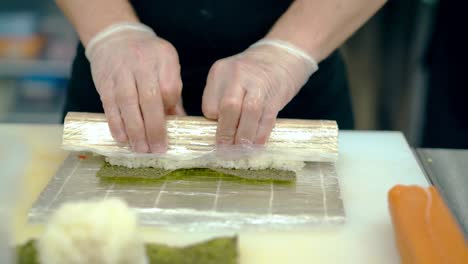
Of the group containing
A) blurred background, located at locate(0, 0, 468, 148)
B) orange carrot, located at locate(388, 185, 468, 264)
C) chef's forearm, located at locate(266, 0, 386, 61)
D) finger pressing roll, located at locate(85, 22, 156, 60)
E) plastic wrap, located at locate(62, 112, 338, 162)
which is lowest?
blurred background, located at locate(0, 0, 468, 148)

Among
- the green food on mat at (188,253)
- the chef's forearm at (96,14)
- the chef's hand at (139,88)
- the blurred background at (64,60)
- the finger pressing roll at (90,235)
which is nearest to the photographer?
the finger pressing roll at (90,235)

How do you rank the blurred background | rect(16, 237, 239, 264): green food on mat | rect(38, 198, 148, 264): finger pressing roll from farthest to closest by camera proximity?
the blurred background
rect(16, 237, 239, 264): green food on mat
rect(38, 198, 148, 264): finger pressing roll

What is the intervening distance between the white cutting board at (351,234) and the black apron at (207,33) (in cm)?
23

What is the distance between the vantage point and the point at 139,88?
747 mm

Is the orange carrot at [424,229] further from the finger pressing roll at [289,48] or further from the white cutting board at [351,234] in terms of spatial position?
the finger pressing roll at [289,48]

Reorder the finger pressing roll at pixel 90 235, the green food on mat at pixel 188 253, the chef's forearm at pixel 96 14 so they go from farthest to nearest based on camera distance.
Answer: the chef's forearm at pixel 96 14
the green food on mat at pixel 188 253
the finger pressing roll at pixel 90 235

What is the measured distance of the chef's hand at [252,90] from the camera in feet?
2.39

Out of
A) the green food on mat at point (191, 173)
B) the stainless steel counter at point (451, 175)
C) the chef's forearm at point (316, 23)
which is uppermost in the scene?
the chef's forearm at point (316, 23)

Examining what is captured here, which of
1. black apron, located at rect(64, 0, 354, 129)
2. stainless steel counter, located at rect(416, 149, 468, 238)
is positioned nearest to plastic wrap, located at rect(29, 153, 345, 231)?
stainless steel counter, located at rect(416, 149, 468, 238)

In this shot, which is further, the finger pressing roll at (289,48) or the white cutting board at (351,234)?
the finger pressing roll at (289,48)

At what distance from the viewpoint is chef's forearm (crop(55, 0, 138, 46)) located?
86 cm

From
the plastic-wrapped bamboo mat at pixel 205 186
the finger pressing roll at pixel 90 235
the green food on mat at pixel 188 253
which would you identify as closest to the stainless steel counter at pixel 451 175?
the plastic-wrapped bamboo mat at pixel 205 186

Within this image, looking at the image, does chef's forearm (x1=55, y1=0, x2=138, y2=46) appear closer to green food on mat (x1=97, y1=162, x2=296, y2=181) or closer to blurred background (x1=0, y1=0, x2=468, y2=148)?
green food on mat (x1=97, y1=162, x2=296, y2=181)

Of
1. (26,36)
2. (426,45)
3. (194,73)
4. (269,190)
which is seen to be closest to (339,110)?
(194,73)
